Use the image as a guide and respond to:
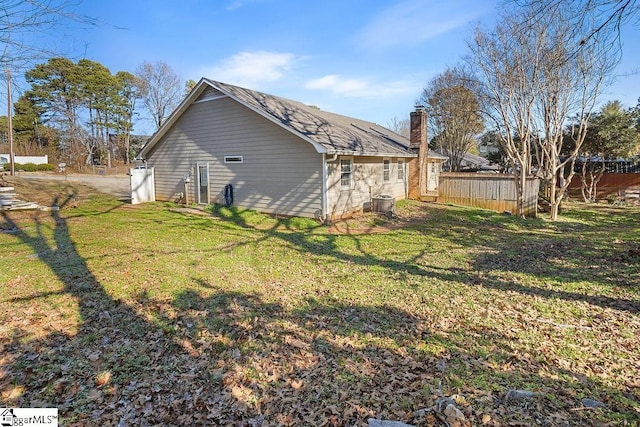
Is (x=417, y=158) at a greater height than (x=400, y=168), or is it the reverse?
(x=417, y=158)

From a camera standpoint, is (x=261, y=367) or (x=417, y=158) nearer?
(x=261, y=367)

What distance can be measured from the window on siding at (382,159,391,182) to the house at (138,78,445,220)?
44mm

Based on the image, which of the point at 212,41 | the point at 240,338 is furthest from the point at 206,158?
the point at 240,338

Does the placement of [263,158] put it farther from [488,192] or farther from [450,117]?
[450,117]

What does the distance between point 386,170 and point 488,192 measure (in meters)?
4.64

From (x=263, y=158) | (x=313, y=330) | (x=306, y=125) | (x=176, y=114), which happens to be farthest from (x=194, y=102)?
A: (x=313, y=330)

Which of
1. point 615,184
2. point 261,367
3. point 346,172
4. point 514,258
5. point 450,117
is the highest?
Result: point 450,117

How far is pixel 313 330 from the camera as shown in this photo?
14.7ft

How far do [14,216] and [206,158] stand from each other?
6.70 m

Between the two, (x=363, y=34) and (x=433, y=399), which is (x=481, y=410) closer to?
(x=433, y=399)

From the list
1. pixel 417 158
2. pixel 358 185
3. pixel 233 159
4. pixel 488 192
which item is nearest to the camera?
pixel 358 185

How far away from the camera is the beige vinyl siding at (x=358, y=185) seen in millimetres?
12477

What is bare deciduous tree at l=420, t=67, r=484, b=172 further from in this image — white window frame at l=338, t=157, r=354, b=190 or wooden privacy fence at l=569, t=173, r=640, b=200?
white window frame at l=338, t=157, r=354, b=190

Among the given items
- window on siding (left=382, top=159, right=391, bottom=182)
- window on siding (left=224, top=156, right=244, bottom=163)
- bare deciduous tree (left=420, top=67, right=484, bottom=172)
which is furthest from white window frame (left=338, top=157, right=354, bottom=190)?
bare deciduous tree (left=420, top=67, right=484, bottom=172)
